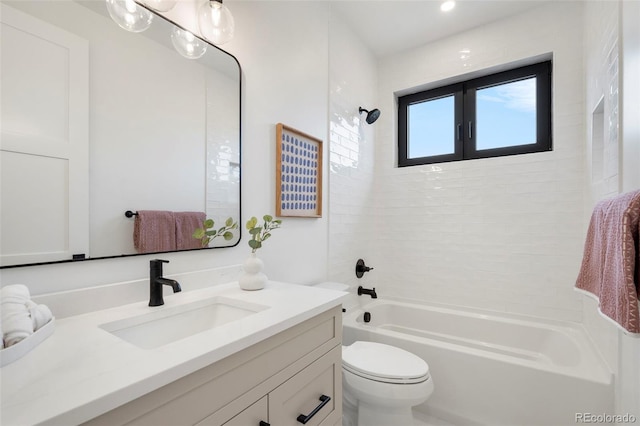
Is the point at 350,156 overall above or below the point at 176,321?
above

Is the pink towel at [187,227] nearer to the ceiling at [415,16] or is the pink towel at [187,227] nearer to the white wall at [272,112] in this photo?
the white wall at [272,112]

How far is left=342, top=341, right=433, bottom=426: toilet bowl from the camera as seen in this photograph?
4.57 ft

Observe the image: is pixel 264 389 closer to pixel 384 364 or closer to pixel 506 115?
pixel 384 364

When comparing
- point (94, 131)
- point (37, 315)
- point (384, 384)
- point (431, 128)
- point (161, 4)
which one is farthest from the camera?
point (431, 128)

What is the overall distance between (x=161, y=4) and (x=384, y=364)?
183 cm

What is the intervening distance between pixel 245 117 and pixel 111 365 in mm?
1197

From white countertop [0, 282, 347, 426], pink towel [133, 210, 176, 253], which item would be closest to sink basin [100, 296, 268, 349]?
white countertop [0, 282, 347, 426]

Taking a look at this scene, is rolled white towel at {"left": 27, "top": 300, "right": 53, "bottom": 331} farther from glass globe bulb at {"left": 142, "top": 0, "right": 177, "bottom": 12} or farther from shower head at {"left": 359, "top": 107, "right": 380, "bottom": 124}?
shower head at {"left": 359, "top": 107, "right": 380, "bottom": 124}

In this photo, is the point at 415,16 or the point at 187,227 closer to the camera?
the point at 187,227

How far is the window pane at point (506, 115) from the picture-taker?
232cm

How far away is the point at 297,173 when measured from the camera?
1.83 metres

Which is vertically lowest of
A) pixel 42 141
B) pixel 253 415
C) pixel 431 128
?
pixel 253 415

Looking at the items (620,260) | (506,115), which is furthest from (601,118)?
(620,260)

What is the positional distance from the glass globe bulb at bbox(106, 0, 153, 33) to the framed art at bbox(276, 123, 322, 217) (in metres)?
0.75
